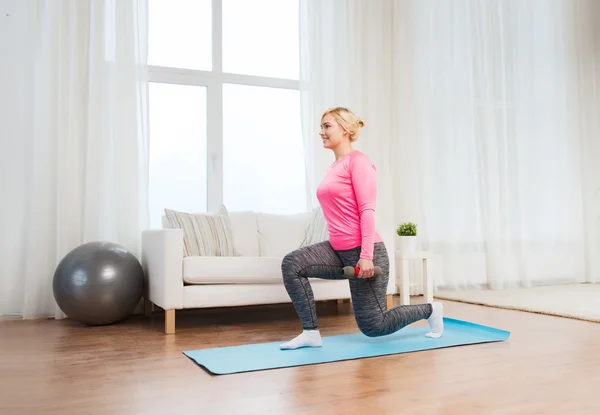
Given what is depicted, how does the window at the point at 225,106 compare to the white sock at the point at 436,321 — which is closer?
the white sock at the point at 436,321

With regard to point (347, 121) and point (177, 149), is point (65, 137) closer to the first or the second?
point (177, 149)

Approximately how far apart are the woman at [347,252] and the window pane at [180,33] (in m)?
2.21

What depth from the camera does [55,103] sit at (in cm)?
378

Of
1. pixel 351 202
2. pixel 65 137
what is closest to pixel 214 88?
pixel 65 137

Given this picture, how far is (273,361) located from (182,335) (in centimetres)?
88

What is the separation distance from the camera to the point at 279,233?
13.2ft

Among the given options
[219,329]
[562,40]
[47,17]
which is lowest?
[219,329]

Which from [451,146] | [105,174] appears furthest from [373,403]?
[451,146]

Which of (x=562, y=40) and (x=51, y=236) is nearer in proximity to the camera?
(x=51, y=236)

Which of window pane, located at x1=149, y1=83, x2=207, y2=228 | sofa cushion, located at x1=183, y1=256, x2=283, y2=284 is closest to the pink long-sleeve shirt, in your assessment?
sofa cushion, located at x1=183, y1=256, x2=283, y2=284

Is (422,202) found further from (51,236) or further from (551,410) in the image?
(551,410)

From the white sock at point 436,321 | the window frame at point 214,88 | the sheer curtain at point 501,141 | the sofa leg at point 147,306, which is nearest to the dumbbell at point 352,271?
the white sock at point 436,321

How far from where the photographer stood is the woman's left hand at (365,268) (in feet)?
7.78

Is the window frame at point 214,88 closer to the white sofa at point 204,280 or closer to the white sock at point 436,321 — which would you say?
the white sofa at point 204,280
